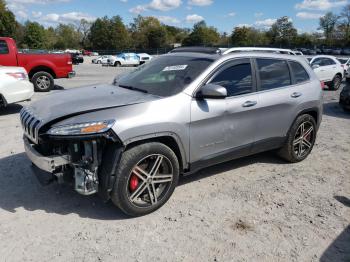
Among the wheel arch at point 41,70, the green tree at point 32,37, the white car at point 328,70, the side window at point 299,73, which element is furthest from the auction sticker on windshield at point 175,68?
the green tree at point 32,37

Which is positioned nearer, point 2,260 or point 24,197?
point 2,260

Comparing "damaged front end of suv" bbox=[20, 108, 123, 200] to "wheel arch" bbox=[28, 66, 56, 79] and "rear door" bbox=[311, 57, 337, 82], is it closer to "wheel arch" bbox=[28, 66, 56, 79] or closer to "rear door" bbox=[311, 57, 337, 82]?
"wheel arch" bbox=[28, 66, 56, 79]

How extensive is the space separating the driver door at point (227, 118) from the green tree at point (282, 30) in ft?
321

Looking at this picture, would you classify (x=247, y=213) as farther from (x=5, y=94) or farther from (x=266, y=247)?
(x=5, y=94)

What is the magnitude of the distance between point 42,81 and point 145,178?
1042 cm

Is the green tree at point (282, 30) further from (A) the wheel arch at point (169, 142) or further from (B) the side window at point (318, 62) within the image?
(A) the wheel arch at point (169, 142)

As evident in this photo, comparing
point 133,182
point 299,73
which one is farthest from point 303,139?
point 133,182

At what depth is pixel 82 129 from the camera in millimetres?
3447

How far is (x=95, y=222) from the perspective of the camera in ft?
12.5

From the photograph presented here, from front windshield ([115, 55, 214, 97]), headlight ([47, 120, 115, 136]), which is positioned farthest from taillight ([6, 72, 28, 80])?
headlight ([47, 120, 115, 136])

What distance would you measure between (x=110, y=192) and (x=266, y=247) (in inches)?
64.8

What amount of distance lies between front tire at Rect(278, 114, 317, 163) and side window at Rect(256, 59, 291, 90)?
0.67m

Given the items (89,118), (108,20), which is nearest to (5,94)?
(89,118)

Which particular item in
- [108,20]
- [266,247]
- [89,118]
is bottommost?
[266,247]
